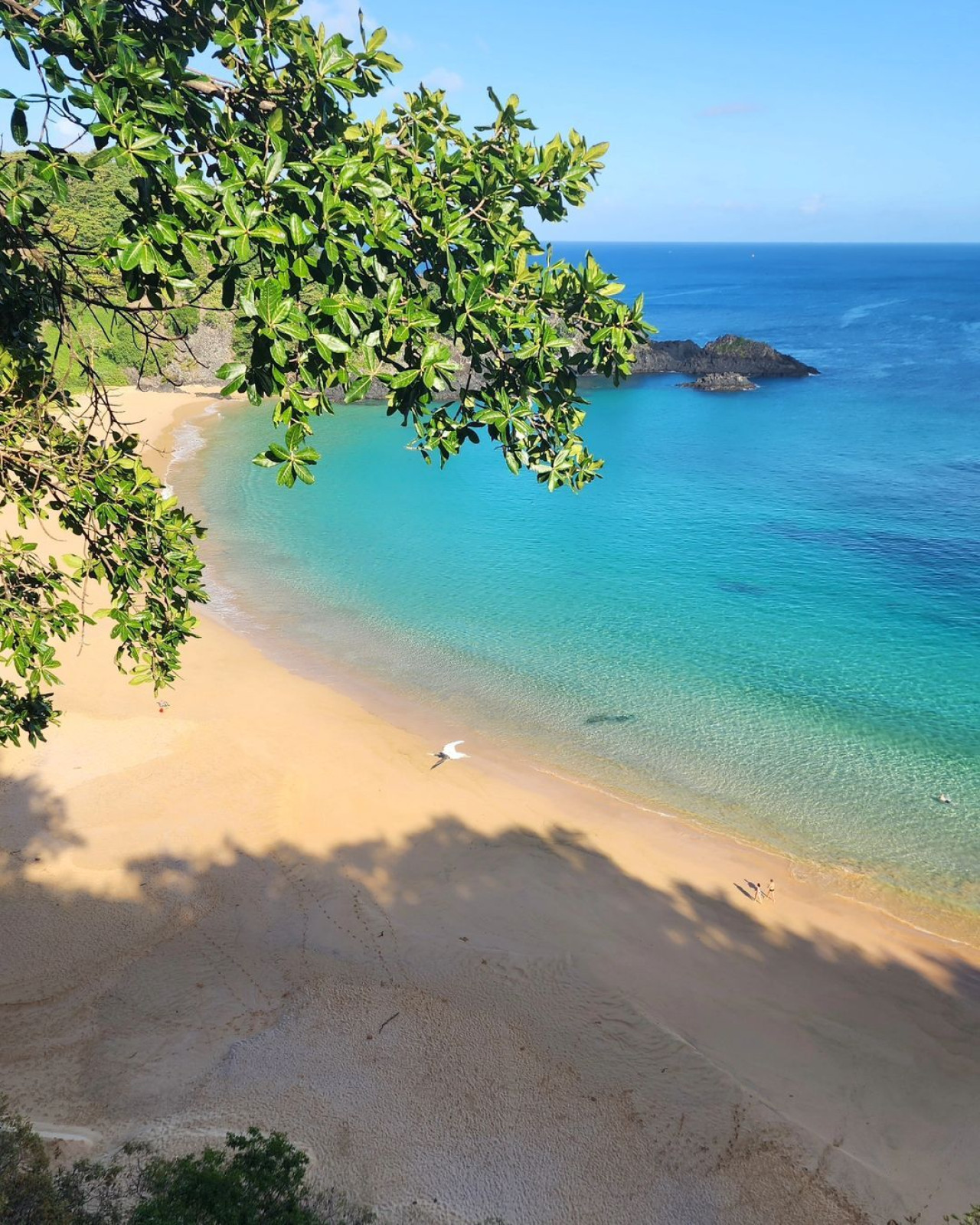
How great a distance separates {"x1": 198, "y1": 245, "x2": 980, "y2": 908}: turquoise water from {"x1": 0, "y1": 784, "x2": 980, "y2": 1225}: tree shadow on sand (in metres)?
4.09

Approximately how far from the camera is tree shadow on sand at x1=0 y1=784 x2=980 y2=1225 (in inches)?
385

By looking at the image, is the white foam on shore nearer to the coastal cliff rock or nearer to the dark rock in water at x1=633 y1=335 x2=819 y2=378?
the coastal cliff rock

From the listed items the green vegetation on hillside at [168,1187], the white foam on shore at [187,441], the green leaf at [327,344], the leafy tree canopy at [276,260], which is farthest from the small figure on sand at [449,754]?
the white foam on shore at [187,441]

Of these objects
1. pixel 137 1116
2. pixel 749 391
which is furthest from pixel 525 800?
pixel 749 391

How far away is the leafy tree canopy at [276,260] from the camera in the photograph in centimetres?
470

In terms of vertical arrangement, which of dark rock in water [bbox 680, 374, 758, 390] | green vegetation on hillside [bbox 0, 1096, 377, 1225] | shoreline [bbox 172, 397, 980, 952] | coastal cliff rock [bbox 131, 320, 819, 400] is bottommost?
shoreline [bbox 172, 397, 980, 952]

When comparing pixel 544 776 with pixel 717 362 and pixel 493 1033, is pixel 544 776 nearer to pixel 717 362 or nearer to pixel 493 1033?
pixel 493 1033

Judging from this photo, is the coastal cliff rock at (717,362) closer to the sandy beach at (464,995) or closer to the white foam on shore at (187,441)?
Answer: the white foam on shore at (187,441)

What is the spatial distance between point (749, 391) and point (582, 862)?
57282 mm

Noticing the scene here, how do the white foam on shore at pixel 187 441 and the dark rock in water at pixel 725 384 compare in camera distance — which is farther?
the dark rock in water at pixel 725 384

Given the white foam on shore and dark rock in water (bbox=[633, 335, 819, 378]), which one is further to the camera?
dark rock in water (bbox=[633, 335, 819, 378])

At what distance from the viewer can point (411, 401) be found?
5.43 metres

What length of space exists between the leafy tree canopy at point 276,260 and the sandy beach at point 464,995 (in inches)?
242

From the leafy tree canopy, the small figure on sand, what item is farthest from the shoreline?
the leafy tree canopy
